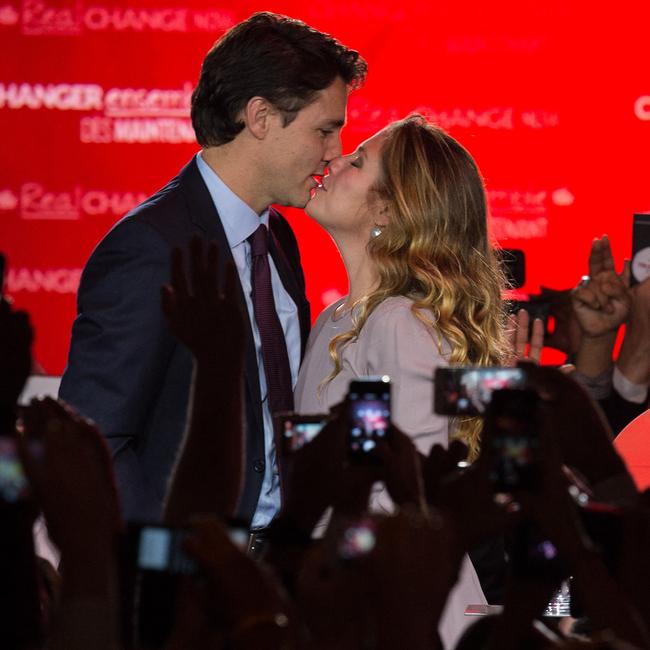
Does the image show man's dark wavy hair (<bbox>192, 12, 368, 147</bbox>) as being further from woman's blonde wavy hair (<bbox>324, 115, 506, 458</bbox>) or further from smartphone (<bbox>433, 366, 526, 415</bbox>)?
smartphone (<bbox>433, 366, 526, 415</bbox>)

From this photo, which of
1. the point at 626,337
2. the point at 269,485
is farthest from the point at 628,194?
the point at 269,485

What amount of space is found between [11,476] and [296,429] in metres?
0.31

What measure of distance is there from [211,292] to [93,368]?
1009 millimetres

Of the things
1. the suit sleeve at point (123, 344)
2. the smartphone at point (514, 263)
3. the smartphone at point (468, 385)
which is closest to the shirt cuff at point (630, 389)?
the smartphone at point (514, 263)

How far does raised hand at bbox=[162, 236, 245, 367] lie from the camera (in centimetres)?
94

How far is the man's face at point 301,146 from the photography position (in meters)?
2.36

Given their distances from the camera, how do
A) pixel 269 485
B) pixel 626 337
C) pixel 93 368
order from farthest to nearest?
pixel 626 337
pixel 269 485
pixel 93 368

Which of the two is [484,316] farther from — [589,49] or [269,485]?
[589,49]

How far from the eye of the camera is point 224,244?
2.14 meters

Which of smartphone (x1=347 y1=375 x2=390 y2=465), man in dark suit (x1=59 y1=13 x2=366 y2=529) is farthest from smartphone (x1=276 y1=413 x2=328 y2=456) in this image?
man in dark suit (x1=59 y1=13 x2=366 y2=529)

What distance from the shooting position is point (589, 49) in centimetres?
401

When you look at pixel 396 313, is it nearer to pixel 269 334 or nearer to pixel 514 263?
pixel 269 334

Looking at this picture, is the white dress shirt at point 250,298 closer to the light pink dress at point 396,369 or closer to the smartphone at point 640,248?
the light pink dress at point 396,369

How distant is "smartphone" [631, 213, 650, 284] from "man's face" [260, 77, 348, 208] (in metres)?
0.86
